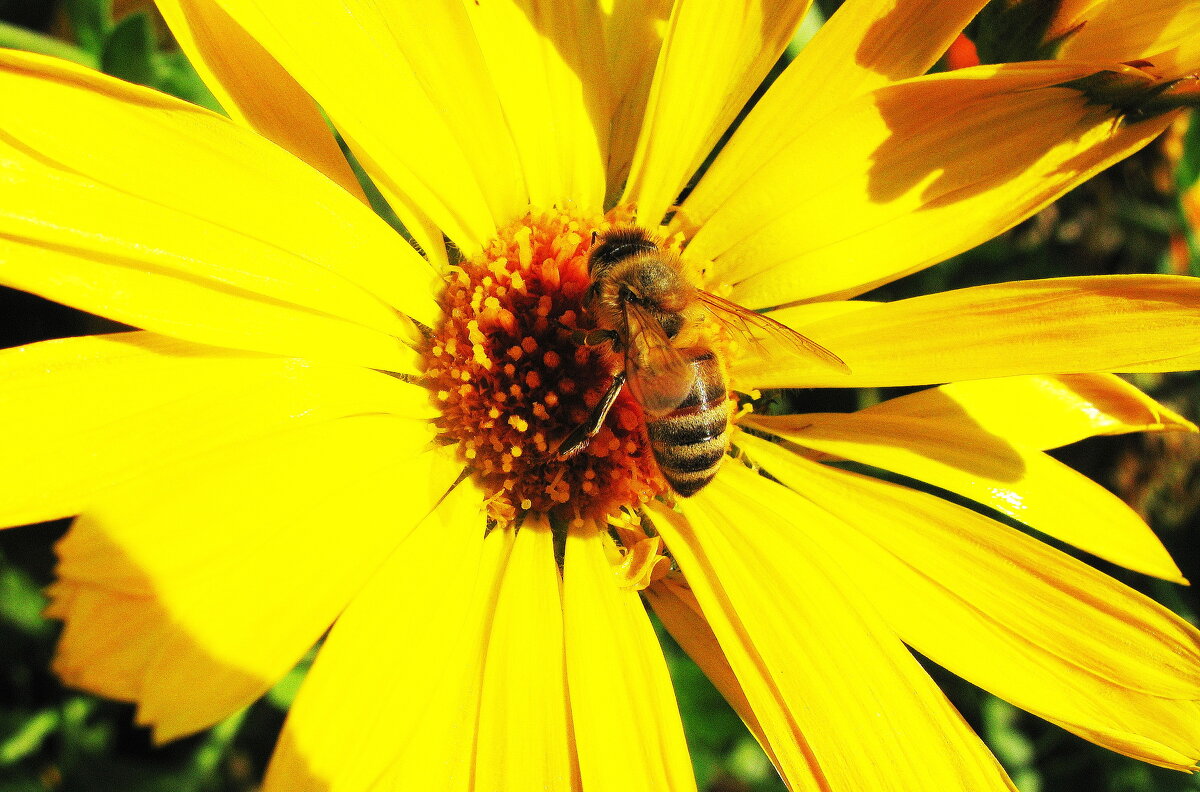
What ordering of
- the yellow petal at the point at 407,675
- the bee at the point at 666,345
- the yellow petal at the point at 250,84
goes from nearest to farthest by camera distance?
the yellow petal at the point at 407,675, the yellow petal at the point at 250,84, the bee at the point at 666,345

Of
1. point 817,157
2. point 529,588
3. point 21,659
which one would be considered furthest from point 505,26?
point 21,659

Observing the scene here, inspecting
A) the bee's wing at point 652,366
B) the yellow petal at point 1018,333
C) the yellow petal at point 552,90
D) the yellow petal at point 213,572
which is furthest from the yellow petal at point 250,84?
the yellow petal at point 1018,333

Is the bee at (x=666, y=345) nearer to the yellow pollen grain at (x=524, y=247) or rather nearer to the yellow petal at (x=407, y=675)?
the yellow pollen grain at (x=524, y=247)

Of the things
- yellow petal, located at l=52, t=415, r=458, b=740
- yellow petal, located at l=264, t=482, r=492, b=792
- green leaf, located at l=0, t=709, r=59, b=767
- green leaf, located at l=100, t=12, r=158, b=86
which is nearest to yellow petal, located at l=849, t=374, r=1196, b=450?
yellow petal, located at l=264, t=482, r=492, b=792

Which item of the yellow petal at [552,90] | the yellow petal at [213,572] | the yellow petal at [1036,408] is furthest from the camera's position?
the yellow petal at [1036,408]

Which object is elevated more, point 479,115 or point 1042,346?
point 1042,346

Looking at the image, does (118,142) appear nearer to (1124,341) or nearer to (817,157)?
(817,157)

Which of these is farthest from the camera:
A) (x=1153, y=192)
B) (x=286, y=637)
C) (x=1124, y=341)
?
(x=1153, y=192)

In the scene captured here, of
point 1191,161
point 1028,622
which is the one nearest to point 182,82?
point 1028,622
